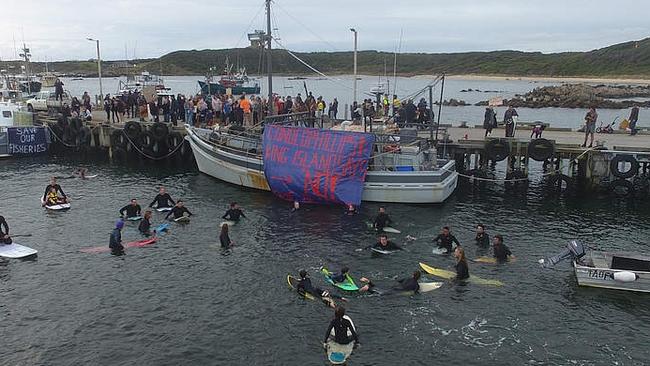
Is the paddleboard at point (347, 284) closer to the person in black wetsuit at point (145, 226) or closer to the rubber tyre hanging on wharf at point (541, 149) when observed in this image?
the person in black wetsuit at point (145, 226)

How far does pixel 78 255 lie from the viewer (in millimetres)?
25422

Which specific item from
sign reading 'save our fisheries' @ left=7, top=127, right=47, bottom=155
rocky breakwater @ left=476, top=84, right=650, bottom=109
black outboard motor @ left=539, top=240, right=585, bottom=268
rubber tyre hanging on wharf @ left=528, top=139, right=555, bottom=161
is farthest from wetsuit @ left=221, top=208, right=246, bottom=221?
rocky breakwater @ left=476, top=84, right=650, bottom=109

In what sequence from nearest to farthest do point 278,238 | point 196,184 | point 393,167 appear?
point 278,238
point 393,167
point 196,184

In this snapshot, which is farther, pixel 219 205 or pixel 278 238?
pixel 219 205

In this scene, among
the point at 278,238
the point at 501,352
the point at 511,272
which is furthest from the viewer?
the point at 278,238

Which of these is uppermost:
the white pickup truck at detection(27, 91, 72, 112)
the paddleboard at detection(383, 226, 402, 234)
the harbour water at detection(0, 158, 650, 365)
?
the white pickup truck at detection(27, 91, 72, 112)

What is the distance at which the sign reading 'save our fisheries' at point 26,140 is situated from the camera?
49875mm

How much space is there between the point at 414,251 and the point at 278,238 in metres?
6.75

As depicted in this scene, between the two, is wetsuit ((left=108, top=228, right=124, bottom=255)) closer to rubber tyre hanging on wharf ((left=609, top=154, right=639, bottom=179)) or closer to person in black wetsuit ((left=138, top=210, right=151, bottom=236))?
person in black wetsuit ((left=138, top=210, right=151, bottom=236))

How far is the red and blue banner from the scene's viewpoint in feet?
107

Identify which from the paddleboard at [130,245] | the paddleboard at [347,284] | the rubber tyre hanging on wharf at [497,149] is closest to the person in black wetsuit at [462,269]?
the paddleboard at [347,284]

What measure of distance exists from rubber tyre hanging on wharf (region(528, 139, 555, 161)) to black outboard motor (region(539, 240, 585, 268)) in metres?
14.6

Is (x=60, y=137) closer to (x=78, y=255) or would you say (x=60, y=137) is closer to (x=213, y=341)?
(x=78, y=255)

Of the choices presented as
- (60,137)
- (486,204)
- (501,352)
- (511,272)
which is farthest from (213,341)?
(60,137)
